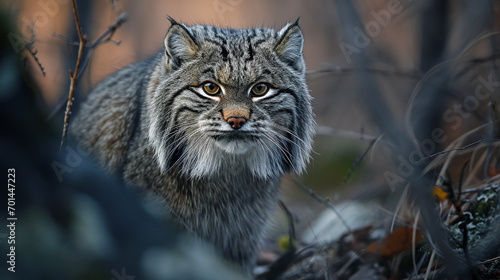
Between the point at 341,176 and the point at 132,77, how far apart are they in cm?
436

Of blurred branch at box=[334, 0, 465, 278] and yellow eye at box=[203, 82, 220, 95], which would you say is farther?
yellow eye at box=[203, 82, 220, 95]

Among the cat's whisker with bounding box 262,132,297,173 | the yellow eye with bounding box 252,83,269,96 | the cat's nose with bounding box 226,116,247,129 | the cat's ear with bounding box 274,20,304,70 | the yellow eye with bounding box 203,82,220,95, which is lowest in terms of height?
the cat's whisker with bounding box 262,132,297,173

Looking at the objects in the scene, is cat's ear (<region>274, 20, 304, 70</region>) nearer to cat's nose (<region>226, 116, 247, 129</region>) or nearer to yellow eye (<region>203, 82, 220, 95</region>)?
yellow eye (<region>203, 82, 220, 95</region>)

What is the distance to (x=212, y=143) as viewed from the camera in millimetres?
3846

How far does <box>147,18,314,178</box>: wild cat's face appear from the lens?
370cm

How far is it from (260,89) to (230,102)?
0.93ft

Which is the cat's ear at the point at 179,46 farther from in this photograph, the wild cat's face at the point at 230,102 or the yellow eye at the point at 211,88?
the yellow eye at the point at 211,88

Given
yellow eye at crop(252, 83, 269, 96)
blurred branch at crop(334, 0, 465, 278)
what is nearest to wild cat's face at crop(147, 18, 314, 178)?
yellow eye at crop(252, 83, 269, 96)

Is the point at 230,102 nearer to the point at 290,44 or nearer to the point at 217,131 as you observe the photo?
the point at 217,131

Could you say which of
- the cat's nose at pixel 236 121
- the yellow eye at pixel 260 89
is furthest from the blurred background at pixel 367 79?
the cat's nose at pixel 236 121

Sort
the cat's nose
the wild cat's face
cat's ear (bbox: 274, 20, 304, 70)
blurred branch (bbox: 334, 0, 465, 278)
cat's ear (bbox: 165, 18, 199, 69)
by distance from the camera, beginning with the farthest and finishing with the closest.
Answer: cat's ear (bbox: 274, 20, 304, 70) < cat's ear (bbox: 165, 18, 199, 69) < the wild cat's face < the cat's nose < blurred branch (bbox: 334, 0, 465, 278)

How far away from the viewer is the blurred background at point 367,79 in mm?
3969

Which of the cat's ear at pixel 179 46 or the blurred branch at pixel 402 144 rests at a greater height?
the cat's ear at pixel 179 46

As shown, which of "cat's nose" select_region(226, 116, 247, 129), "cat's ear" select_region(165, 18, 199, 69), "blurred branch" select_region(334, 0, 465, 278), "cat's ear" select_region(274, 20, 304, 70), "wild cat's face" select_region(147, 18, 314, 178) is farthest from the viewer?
"cat's ear" select_region(274, 20, 304, 70)
